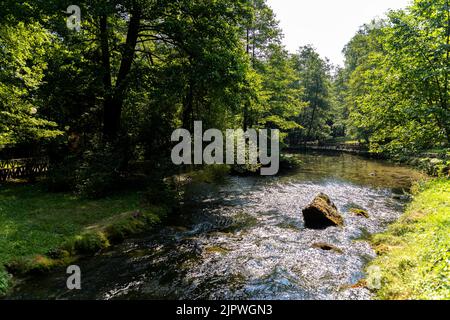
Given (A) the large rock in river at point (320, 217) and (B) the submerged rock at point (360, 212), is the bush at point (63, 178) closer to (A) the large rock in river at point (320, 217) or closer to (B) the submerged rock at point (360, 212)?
(A) the large rock in river at point (320, 217)

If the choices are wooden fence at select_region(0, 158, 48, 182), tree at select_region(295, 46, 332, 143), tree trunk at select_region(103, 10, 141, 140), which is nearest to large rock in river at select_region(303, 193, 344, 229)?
tree trunk at select_region(103, 10, 141, 140)

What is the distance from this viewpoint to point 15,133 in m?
14.8

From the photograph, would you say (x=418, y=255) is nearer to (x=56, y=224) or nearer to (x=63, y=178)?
(x=56, y=224)

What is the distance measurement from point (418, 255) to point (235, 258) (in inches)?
210

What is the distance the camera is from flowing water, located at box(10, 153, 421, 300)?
7.80 meters

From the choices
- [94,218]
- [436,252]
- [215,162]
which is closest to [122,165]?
[94,218]

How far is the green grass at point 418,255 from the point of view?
20.4 ft

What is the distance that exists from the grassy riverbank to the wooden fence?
1.61 m

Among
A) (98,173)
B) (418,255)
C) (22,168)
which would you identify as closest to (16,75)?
(98,173)

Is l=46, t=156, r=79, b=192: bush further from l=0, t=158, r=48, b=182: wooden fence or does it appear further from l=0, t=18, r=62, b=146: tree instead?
l=0, t=158, r=48, b=182: wooden fence

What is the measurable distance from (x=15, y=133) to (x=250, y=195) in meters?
13.8

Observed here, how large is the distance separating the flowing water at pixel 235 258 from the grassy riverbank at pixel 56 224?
2.05 ft

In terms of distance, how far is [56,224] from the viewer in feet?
35.6

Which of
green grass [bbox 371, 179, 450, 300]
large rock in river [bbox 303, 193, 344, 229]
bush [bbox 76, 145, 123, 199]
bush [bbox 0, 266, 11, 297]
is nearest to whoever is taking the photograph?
green grass [bbox 371, 179, 450, 300]
